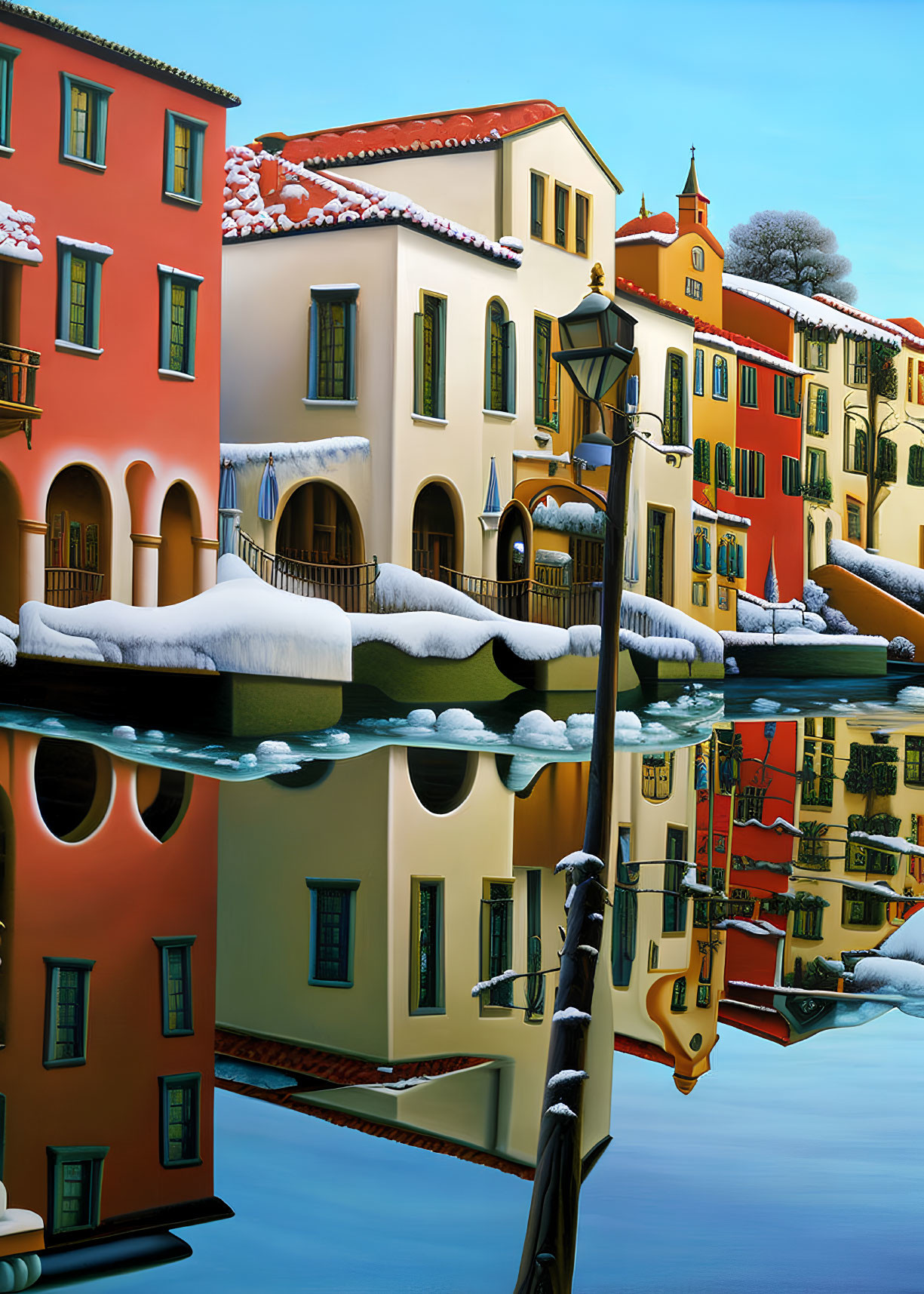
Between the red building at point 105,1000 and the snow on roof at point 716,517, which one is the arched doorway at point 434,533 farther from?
the red building at point 105,1000

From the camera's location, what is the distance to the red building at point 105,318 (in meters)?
7.53

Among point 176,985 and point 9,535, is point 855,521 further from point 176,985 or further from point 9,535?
point 176,985

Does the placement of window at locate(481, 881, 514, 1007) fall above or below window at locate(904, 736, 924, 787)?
below

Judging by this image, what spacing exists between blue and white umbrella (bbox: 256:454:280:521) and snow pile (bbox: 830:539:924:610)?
5303 mm

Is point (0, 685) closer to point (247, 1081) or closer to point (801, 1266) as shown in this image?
point (247, 1081)

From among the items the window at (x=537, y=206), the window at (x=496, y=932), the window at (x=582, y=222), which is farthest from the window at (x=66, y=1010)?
the window at (x=582, y=222)

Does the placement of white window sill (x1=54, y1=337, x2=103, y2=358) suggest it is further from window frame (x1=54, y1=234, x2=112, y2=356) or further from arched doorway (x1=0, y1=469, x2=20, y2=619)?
arched doorway (x1=0, y1=469, x2=20, y2=619)

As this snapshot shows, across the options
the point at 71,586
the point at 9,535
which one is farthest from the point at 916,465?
the point at 9,535

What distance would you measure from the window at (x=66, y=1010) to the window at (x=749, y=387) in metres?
9.89

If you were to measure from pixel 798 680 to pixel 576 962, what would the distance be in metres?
8.13

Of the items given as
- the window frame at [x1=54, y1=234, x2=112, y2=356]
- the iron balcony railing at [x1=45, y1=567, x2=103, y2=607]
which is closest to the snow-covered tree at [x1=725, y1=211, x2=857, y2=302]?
the window frame at [x1=54, y1=234, x2=112, y2=356]

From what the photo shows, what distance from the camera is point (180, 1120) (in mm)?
3918

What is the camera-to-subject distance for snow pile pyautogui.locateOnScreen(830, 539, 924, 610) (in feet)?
40.3

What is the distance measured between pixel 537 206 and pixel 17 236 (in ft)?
14.6
